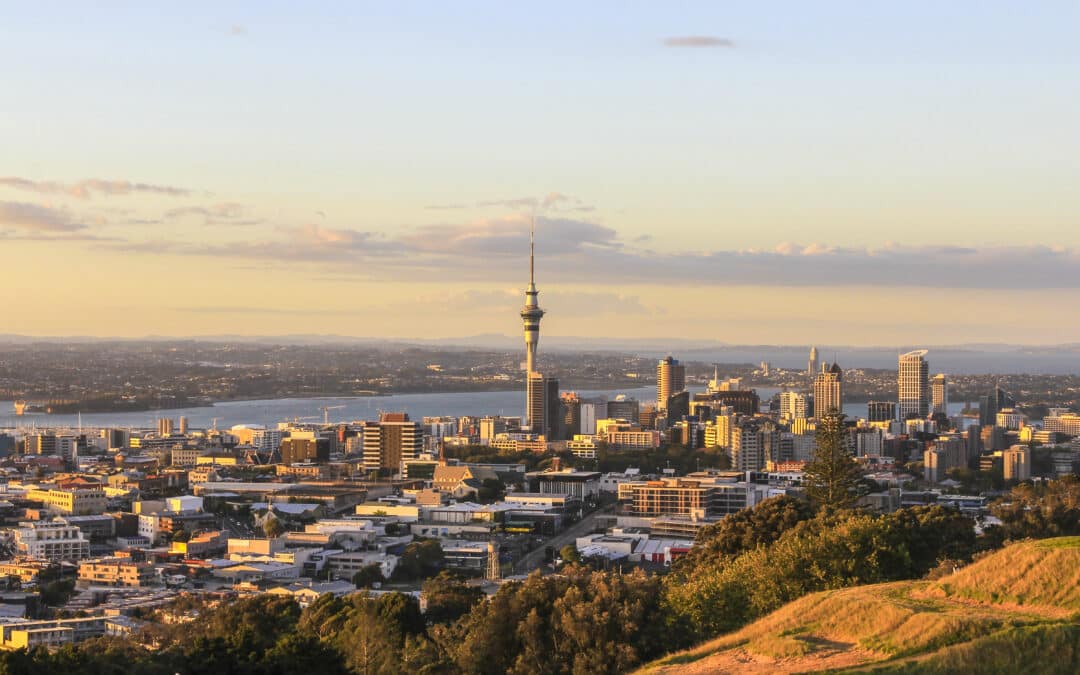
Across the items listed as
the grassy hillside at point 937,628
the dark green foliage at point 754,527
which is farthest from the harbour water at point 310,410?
the grassy hillside at point 937,628

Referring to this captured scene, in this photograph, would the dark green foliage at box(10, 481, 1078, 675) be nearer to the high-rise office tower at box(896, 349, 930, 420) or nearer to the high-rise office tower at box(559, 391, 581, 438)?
the high-rise office tower at box(559, 391, 581, 438)

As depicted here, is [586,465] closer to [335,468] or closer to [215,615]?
[335,468]

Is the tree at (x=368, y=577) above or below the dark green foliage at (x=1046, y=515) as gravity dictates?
below

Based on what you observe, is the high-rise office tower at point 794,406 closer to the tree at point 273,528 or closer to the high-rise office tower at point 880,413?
the high-rise office tower at point 880,413

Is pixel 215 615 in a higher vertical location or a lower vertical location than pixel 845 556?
lower

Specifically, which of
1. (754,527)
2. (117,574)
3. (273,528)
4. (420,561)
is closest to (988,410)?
(273,528)

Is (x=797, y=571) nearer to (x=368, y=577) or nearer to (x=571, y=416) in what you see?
(x=368, y=577)

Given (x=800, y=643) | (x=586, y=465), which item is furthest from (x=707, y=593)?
(x=586, y=465)
